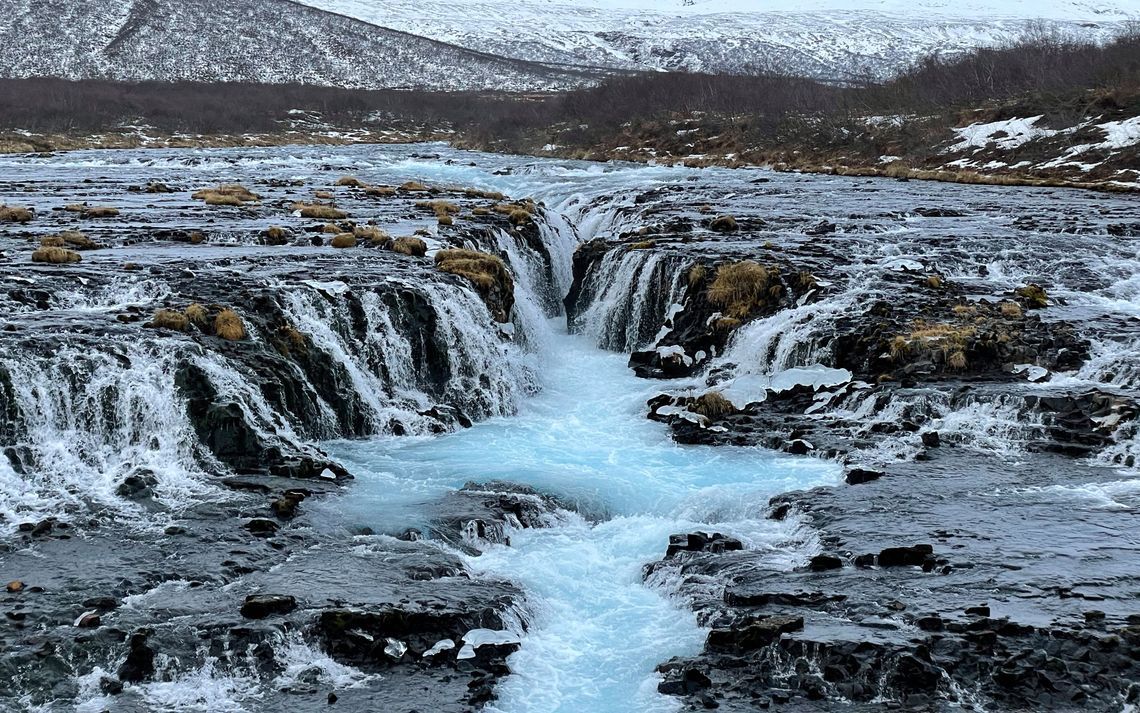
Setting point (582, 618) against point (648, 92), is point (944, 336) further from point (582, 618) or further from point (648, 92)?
point (648, 92)

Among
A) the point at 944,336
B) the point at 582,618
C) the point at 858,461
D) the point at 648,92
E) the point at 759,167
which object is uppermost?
the point at 648,92

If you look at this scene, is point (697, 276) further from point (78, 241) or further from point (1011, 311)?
point (78, 241)

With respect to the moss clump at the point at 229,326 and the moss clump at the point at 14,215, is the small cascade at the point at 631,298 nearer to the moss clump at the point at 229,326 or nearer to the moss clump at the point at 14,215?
the moss clump at the point at 229,326

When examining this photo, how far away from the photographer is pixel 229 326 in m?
21.0

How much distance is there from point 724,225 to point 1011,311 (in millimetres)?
11746

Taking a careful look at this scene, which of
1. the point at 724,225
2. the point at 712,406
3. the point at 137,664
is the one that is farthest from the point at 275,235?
the point at 137,664

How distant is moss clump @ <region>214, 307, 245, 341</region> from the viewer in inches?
825

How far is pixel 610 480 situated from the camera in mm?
18797

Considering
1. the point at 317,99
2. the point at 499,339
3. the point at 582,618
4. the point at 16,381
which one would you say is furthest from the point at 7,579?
the point at 317,99

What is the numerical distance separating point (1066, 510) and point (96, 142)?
300ft

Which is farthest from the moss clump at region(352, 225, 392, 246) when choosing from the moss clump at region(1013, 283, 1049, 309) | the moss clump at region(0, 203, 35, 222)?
the moss clump at region(1013, 283, 1049, 309)

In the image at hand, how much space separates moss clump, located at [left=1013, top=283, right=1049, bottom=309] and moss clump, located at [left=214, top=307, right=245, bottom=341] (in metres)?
18.4

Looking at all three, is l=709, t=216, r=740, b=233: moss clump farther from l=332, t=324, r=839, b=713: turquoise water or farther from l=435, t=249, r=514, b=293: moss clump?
l=332, t=324, r=839, b=713: turquoise water

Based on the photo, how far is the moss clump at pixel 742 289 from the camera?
88.0ft
